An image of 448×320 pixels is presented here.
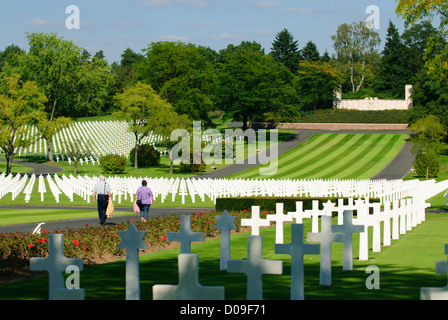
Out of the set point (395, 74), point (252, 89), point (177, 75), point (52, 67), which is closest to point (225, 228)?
point (52, 67)

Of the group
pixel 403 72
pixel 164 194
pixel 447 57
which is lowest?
pixel 164 194

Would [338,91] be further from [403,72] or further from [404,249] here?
[404,249]

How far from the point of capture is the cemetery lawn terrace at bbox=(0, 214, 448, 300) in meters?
8.34

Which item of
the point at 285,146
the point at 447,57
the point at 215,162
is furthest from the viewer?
the point at 285,146

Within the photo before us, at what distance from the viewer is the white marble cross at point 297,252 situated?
23.6ft

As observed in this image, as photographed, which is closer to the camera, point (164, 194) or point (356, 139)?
point (164, 194)

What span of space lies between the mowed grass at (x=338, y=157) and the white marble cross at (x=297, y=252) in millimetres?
50984

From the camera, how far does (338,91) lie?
111m

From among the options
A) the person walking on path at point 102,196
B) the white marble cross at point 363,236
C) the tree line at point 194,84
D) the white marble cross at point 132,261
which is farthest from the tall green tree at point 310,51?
the white marble cross at point 132,261

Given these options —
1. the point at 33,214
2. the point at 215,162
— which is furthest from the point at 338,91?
the point at 33,214

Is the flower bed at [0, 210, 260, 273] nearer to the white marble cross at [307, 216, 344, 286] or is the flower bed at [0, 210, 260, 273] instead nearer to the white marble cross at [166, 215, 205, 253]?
the white marble cross at [166, 215, 205, 253]

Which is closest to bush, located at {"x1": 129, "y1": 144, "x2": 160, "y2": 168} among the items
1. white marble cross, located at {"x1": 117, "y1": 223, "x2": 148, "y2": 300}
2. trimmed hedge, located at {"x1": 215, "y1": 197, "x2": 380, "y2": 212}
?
trimmed hedge, located at {"x1": 215, "y1": 197, "x2": 380, "y2": 212}

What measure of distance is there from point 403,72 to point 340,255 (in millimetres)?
105545

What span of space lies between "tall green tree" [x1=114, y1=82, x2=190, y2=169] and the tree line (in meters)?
0.11
